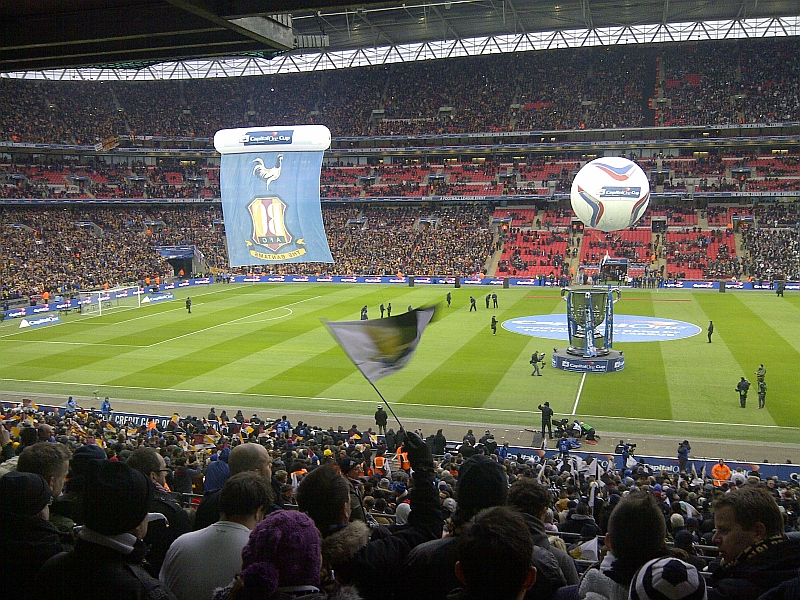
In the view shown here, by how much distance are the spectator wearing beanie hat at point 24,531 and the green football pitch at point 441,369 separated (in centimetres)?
1930

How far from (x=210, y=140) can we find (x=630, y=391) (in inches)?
2737

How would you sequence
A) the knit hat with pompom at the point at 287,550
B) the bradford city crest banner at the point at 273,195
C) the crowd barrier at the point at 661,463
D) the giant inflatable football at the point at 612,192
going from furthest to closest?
the bradford city crest banner at the point at 273,195 < the giant inflatable football at the point at 612,192 < the crowd barrier at the point at 661,463 < the knit hat with pompom at the point at 287,550

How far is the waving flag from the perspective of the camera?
9031 mm

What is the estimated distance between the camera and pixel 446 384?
27.8 metres

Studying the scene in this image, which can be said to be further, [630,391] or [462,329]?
[462,329]

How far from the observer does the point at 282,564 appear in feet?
11.0

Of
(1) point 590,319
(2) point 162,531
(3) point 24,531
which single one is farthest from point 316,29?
(3) point 24,531

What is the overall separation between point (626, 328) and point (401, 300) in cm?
1800

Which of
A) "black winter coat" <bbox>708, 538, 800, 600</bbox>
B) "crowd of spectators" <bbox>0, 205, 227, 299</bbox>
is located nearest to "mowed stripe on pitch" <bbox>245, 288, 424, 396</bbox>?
"black winter coat" <bbox>708, 538, 800, 600</bbox>

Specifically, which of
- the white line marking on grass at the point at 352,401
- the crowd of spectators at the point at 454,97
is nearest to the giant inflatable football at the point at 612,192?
the white line marking on grass at the point at 352,401

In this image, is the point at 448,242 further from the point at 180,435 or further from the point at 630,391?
the point at 180,435

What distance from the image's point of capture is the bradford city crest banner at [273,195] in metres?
32.0

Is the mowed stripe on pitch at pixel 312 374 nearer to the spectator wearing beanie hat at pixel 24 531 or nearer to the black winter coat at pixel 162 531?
the black winter coat at pixel 162 531

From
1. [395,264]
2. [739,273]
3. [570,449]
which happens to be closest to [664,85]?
[739,273]
